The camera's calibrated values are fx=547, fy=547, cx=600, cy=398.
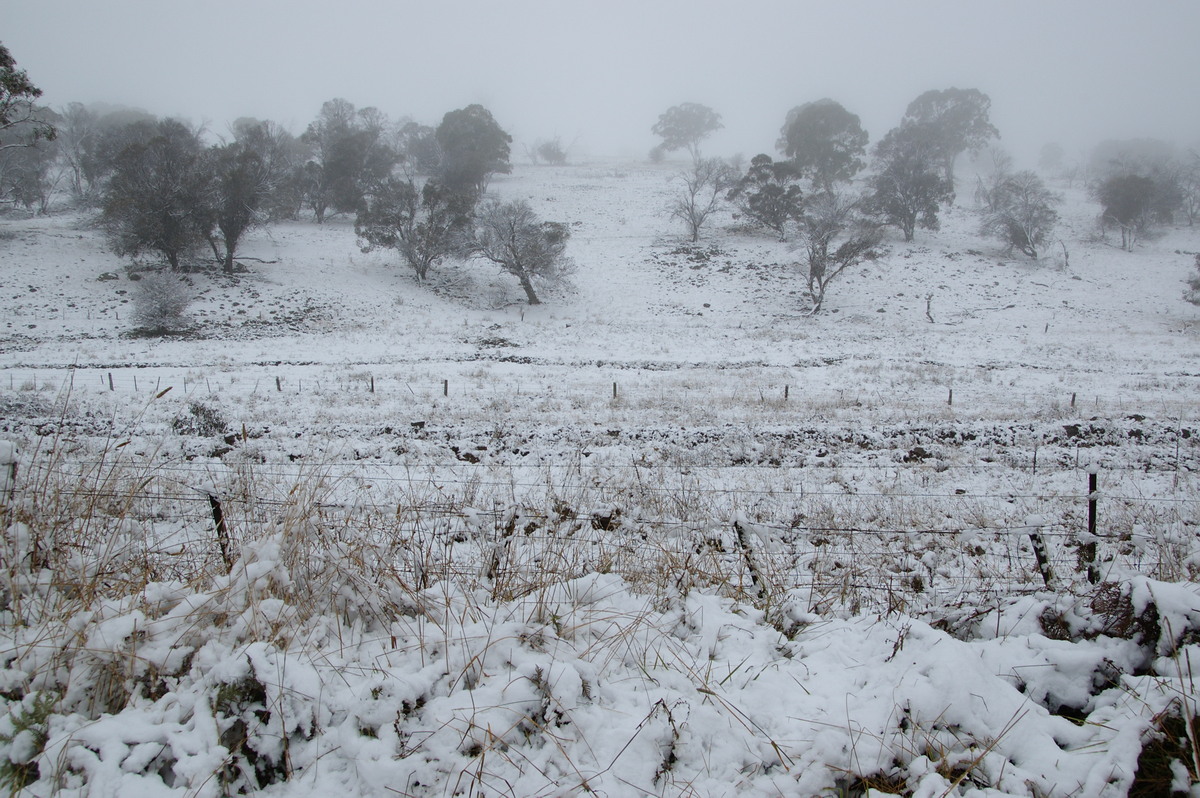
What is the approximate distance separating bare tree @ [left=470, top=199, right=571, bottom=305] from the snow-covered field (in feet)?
56.5

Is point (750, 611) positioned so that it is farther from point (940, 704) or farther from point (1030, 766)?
point (1030, 766)

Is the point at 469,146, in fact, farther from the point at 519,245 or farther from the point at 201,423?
the point at 201,423

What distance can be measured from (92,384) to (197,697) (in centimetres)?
1997

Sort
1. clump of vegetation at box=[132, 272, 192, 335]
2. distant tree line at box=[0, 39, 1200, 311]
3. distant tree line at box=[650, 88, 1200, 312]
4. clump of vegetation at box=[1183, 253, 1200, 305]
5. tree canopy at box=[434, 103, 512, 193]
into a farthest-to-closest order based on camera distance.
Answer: tree canopy at box=[434, 103, 512, 193]
distant tree line at box=[650, 88, 1200, 312]
clump of vegetation at box=[1183, 253, 1200, 305]
distant tree line at box=[0, 39, 1200, 311]
clump of vegetation at box=[132, 272, 192, 335]

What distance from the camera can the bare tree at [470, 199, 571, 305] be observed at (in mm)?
34031

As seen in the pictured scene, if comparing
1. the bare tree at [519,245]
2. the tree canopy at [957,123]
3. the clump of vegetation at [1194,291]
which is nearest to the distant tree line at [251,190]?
the bare tree at [519,245]

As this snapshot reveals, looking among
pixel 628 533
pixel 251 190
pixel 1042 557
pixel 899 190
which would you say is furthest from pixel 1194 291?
pixel 251 190

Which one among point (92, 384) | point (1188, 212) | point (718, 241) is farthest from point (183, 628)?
point (1188, 212)

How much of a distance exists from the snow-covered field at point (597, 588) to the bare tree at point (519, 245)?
17.2 m

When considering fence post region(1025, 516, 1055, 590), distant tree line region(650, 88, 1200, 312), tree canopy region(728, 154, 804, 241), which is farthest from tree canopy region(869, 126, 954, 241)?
fence post region(1025, 516, 1055, 590)

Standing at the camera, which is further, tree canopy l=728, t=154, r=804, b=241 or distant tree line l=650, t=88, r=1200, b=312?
tree canopy l=728, t=154, r=804, b=241

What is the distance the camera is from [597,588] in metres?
2.77

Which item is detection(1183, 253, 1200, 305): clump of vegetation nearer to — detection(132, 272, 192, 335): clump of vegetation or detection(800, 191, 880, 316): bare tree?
detection(800, 191, 880, 316): bare tree

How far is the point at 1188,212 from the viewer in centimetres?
4831
